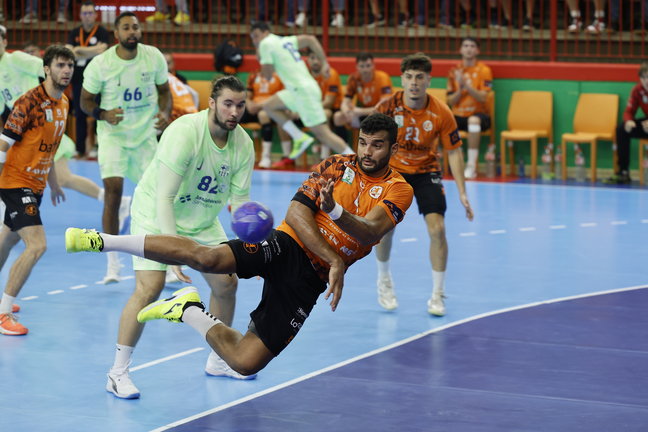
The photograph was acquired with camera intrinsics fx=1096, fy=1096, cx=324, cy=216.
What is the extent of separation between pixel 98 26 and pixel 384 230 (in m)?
12.3

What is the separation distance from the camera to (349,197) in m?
6.75

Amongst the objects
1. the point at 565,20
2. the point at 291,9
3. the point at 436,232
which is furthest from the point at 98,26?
the point at 436,232

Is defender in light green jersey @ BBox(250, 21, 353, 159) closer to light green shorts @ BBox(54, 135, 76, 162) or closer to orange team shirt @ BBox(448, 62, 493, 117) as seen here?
orange team shirt @ BBox(448, 62, 493, 117)

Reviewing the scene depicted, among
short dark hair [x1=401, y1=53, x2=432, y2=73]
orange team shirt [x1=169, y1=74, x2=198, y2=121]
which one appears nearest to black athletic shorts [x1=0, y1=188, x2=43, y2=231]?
short dark hair [x1=401, y1=53, x2=432, y2=73]

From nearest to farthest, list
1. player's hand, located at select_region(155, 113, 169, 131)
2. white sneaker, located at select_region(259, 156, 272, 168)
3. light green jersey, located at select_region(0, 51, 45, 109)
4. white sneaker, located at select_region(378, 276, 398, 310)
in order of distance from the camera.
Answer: white sneaker, located at select_region(378, 276, 398, 310) → player's hand, located at select_region(155, 113, 169, 131) → light green jersey, located at select_region(0, 51, 45, 109) → white sneaker, located at select_region(259, 156, 272, 168)

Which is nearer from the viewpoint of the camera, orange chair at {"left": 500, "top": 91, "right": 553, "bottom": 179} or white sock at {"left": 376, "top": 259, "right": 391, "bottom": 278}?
white sock at {"left": 376, "top": 259, "right": 391, "bottom": 278}

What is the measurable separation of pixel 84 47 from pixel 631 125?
8.44 m

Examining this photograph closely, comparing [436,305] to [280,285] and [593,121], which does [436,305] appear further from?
[593,121]

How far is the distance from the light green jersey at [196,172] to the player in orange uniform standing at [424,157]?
2.36 m

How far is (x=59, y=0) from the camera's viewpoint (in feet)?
69.0

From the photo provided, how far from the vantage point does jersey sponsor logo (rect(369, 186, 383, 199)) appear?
22.2 ft

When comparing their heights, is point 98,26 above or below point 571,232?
above

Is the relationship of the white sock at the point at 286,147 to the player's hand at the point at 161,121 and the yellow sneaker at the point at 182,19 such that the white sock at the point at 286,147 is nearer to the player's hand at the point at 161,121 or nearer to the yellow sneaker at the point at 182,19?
the yellow sneaker at the point at 182,19

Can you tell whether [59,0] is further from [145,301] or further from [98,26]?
[145,301]
